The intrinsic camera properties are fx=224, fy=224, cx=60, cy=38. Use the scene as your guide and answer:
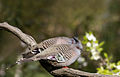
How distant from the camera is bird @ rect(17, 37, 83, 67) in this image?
3.94 feet

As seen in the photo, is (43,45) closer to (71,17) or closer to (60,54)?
(60,54)

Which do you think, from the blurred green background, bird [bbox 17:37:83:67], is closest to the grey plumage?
bird [bbox 17:37:83:67]

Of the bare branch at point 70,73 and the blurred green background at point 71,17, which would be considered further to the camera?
the blurred green background at point 71,17

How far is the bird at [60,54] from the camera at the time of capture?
3.94 ft

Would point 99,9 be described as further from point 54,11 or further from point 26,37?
point 26,37

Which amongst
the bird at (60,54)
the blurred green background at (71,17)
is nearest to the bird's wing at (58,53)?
the bird at (60,54)

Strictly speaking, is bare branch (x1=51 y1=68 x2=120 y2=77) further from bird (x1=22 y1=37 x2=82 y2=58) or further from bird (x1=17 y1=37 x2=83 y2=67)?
bird (x1=22 y1=37 x2=82 y2=58)

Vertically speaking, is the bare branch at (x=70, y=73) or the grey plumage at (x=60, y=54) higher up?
the grey plumage at (x=60, y=54)

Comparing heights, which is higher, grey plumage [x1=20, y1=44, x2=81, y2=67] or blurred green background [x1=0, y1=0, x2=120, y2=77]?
A: blurred green background [x1=0, y1=0, x2=120, y2=77]

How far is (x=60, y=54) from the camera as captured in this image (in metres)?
1.29

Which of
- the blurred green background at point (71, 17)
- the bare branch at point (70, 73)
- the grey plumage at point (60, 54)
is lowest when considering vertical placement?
the bare branch at point (70, 73)

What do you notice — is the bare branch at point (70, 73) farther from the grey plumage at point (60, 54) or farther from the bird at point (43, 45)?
the bird at point (43, 45)

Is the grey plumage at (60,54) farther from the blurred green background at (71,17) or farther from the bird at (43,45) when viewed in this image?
the blurred green background at (71,17)

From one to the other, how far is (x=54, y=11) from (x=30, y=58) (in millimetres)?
4461
